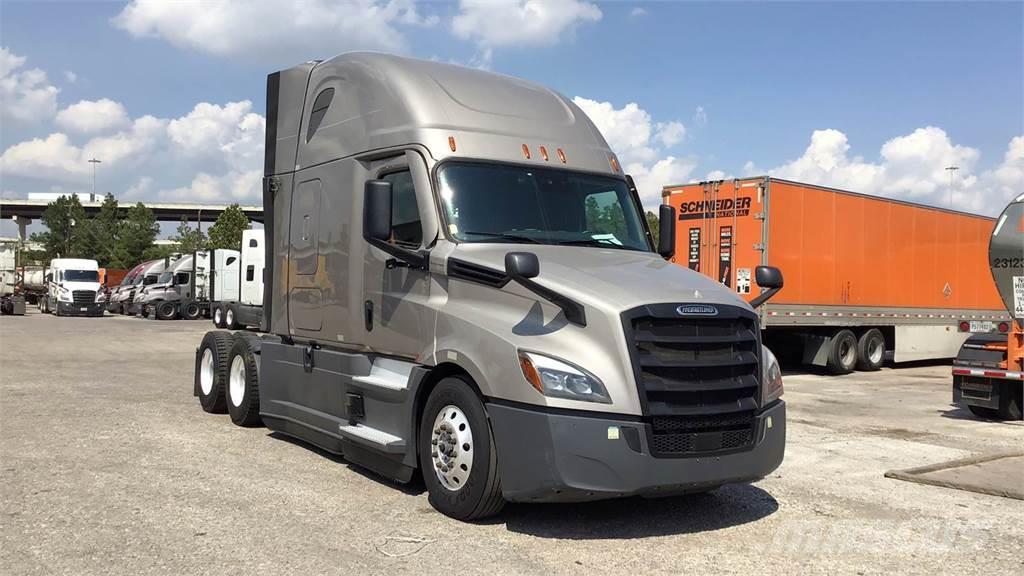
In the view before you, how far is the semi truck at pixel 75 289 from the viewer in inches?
1710

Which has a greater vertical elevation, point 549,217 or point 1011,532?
point 549,217

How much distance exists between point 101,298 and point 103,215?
34463 mm

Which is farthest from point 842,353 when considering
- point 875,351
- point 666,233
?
point 666,233

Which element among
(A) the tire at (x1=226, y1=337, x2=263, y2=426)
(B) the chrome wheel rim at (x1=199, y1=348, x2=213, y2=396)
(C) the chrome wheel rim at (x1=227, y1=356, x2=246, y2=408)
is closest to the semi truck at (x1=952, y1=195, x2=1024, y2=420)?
(A) the tire at (x1=226, y1=337, x2=263, y2=426)

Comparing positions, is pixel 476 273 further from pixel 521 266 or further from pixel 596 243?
pixel 596 243

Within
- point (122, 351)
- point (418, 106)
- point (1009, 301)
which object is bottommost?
point (122, 351)

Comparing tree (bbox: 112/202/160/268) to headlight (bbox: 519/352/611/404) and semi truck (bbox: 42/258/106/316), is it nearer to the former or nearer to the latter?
semi truck (bbox: 42/258/106/316)

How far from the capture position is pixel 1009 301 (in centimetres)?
1183

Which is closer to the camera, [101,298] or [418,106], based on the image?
[418,106]

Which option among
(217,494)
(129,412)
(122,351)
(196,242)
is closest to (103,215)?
(196,242)

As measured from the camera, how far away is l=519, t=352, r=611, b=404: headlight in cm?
532

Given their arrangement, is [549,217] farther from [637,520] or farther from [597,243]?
[637,520]

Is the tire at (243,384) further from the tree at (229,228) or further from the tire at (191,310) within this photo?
the tree at (229,228)

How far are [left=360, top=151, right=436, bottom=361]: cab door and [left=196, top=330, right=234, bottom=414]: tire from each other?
12.1 feet
